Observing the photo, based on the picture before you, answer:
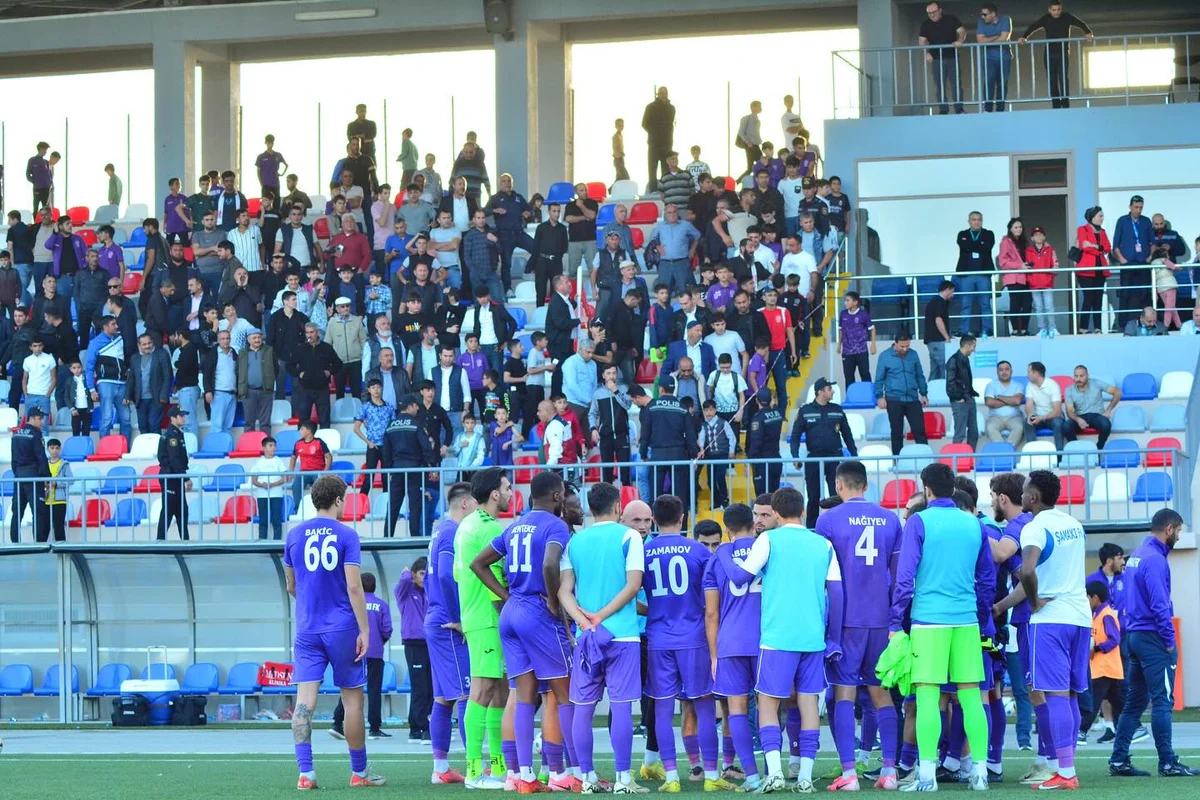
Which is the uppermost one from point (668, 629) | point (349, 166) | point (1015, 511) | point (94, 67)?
point (94, 67)

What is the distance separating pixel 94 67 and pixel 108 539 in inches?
735

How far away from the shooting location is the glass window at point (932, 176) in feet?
95.3

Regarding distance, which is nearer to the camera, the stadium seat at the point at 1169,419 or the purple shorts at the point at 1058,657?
the purple shorts at the point at 1058,657

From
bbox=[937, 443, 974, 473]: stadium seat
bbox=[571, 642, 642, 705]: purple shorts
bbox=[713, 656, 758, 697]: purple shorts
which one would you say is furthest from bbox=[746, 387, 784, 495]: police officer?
bbox=[571, 642, 642, 705]: purple shorts

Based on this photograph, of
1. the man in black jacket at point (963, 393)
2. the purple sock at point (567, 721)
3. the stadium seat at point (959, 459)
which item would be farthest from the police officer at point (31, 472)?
the purple sock at point (567, 721)

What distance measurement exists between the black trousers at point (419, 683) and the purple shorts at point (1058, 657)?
23.6 feet

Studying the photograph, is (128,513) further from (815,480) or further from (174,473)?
(815,480)

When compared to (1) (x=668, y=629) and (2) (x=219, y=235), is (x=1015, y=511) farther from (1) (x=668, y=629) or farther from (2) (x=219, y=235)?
(2) (x=219, y=235)

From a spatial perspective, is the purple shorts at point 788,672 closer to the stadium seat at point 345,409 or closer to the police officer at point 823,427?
the police officer at point 823,427

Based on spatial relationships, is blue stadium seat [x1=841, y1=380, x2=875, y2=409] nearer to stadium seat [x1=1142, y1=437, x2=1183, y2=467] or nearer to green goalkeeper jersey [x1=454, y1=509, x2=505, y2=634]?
stadium seat [x1=1142, y1=437, x2=1183, y2=467]

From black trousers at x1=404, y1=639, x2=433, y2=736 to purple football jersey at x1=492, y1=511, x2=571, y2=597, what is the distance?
5987 mm

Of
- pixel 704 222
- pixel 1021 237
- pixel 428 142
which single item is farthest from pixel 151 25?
pixel 1021 237

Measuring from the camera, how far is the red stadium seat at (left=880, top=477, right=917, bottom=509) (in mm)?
18648

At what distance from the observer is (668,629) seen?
1065 cm
